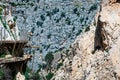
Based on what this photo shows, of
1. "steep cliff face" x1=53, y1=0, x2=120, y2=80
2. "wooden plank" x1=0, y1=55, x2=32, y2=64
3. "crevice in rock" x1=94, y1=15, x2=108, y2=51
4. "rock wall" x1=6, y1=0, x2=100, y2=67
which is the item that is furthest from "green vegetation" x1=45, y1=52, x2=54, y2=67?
"wooden plank" x1=0, y1=55, x2=32, y2=64

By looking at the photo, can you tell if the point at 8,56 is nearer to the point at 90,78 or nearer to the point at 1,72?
the point at 1,72

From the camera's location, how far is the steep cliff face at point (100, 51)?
3170 centimetres

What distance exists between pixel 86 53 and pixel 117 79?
42.6 feet

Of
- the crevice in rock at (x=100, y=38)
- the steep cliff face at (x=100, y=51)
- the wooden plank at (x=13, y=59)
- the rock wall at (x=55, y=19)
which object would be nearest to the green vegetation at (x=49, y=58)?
the rock wall at (x=55, y=19)

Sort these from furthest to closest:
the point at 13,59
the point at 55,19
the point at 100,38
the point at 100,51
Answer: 1. the point at 55,19
2. the point at 100,38
3. the point at 100,51
4. the point at 13,59

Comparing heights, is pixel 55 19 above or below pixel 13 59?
below

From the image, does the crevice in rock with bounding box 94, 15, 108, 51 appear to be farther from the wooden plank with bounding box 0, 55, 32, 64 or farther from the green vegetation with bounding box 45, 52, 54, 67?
the green vegetation with bounding box 45, 52, 54, 67

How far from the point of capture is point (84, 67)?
133 ft

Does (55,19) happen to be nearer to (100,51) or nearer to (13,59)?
(100,51)

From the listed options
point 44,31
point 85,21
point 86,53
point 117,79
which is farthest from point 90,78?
point 44,31

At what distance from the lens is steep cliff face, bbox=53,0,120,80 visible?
31695mm

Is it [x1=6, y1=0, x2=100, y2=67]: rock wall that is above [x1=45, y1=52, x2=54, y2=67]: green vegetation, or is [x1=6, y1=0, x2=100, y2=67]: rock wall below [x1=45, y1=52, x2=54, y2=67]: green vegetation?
above

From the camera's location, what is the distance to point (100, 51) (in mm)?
38219

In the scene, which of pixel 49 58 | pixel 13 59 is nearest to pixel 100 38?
pixel 13 59
